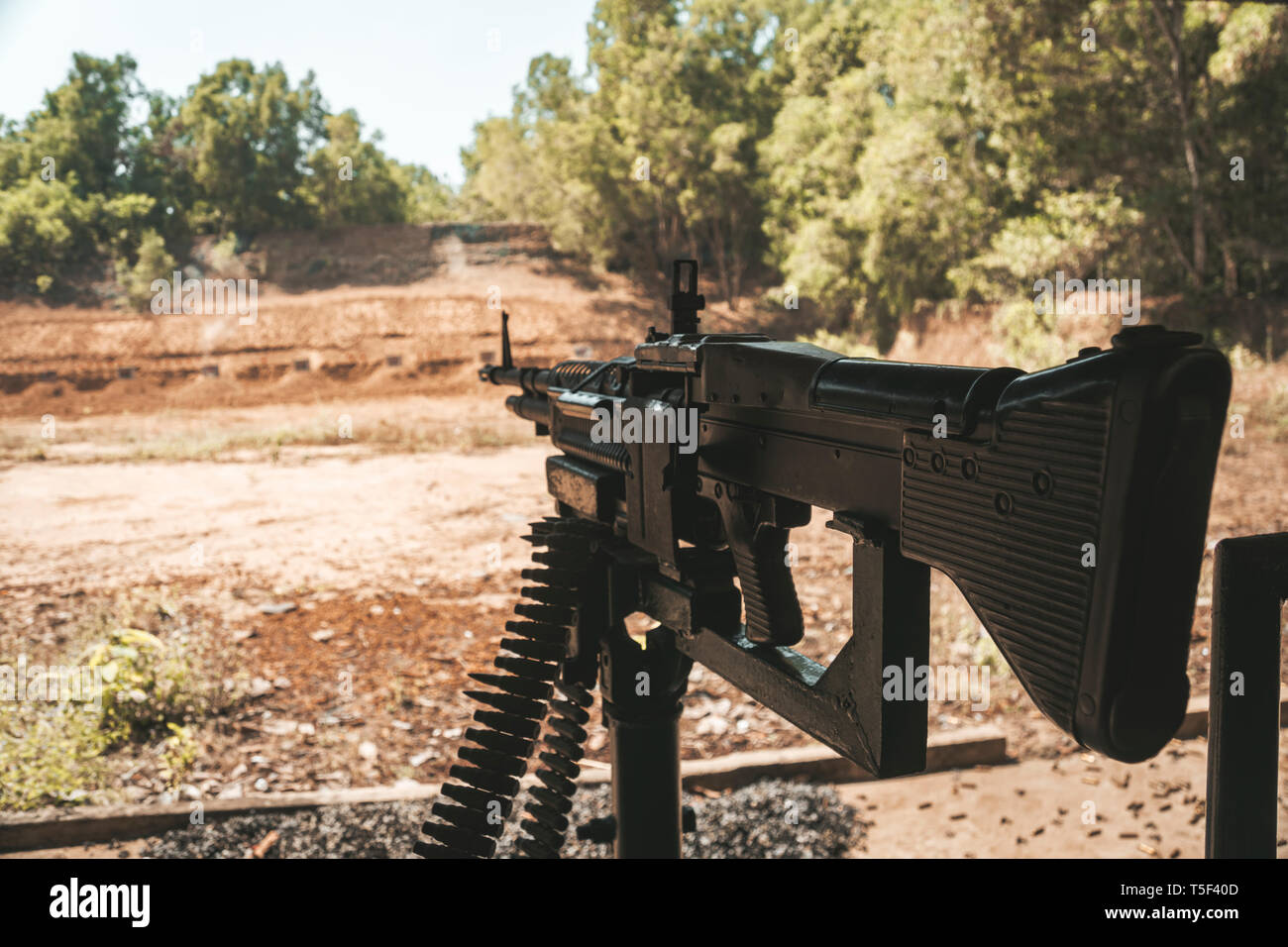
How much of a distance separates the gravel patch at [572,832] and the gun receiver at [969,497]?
5.53 feet

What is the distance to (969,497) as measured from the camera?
0.71 meters

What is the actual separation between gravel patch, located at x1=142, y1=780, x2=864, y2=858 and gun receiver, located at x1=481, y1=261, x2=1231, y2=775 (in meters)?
1.69

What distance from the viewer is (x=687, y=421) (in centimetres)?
112

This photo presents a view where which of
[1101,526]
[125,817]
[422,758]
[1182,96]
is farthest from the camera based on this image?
[1182,96]

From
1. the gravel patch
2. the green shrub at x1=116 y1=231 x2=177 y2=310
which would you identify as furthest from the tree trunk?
the green shrub at x1=116 y1=231 x2=177 y2=310

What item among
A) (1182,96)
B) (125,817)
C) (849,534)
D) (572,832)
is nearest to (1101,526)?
(849,534)

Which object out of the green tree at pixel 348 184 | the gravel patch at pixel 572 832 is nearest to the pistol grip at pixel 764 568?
the gravel patch at pixel 572 832

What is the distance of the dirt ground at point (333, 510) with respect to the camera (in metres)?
3.50

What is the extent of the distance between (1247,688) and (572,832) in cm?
251

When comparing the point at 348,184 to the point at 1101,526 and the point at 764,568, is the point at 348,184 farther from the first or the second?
the point at 1101,526

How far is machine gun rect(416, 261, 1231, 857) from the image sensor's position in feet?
1.99

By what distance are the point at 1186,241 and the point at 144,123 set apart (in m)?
18.6
